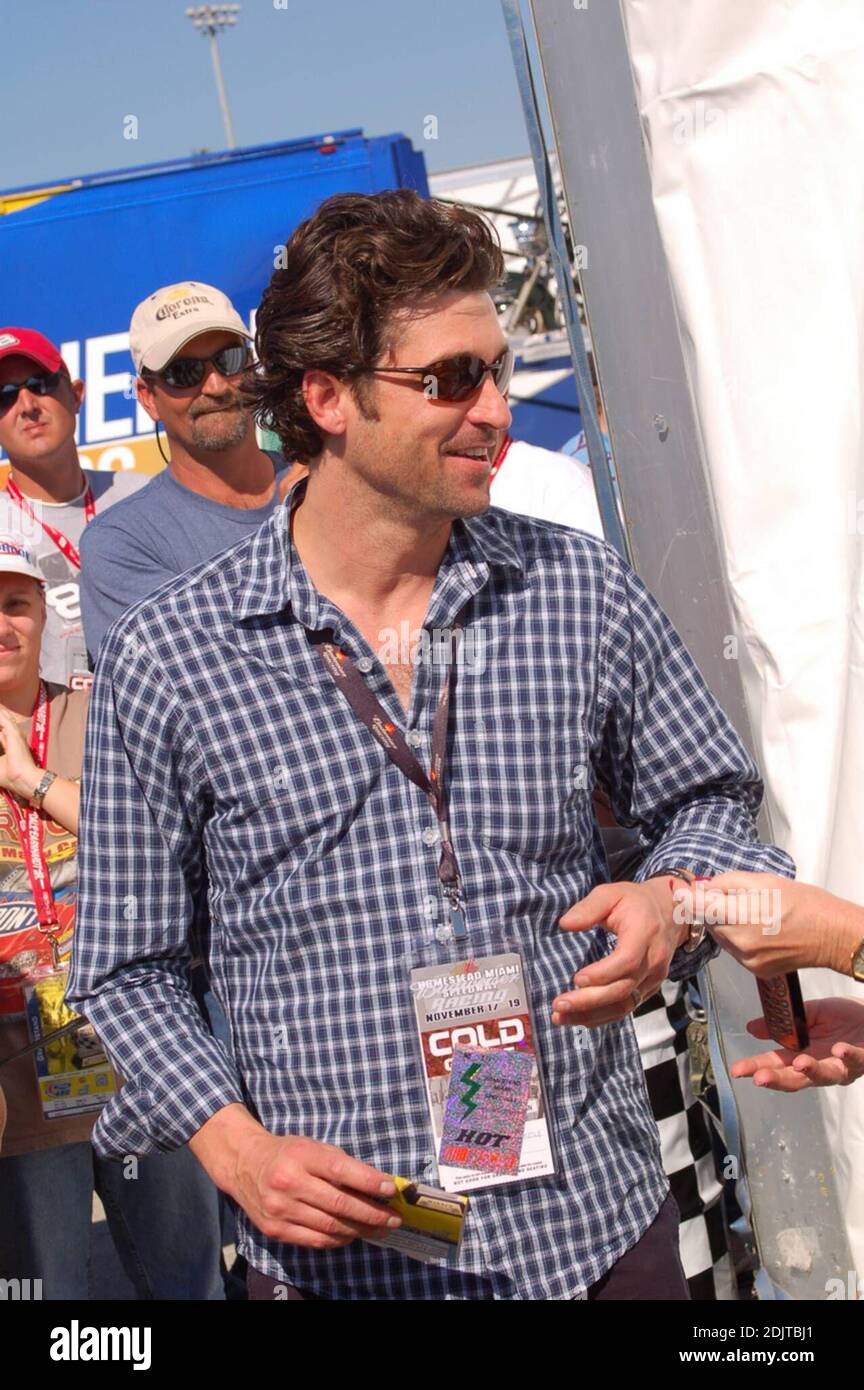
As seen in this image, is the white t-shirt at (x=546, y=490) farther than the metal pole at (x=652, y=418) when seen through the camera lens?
Yes

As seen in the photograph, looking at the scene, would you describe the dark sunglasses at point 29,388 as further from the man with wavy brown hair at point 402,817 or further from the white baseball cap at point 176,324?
the man with wavy brown hair at point 402,817

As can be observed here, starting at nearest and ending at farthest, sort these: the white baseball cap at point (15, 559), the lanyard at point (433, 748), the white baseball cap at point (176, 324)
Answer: the lanyard at point (433, 748)
the white baseball cap at point (15, 559)
the white baseball cap at point (176, 324)

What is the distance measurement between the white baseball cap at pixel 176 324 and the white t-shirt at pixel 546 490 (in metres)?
0.79

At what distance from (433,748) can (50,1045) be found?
5.10 feet

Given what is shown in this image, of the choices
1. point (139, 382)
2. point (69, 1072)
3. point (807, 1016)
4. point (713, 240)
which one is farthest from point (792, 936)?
point (139, 382)

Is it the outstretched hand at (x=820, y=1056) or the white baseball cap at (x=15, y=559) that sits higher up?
the white baseball cap at (x=15, y=559)

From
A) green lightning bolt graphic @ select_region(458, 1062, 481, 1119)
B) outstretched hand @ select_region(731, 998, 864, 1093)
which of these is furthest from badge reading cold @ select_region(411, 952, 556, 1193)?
outstretched hand @ select_region(731, 998, 864, 1093)

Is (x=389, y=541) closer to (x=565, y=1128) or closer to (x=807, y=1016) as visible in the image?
(x=565, y=1128)

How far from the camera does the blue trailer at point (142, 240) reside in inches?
Result: 246

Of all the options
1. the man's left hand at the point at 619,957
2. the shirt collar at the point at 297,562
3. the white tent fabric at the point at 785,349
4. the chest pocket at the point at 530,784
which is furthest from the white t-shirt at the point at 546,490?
the man's left hand at the point at 619,957

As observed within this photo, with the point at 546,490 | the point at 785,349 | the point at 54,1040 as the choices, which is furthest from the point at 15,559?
the point at 785,349

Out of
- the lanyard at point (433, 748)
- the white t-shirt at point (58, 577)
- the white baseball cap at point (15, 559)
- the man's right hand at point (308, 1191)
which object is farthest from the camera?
the white t-shirt at point (58, 577)

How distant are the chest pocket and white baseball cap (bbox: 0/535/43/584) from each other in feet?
5.76

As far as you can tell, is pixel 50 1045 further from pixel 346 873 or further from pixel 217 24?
pixel 217 24
